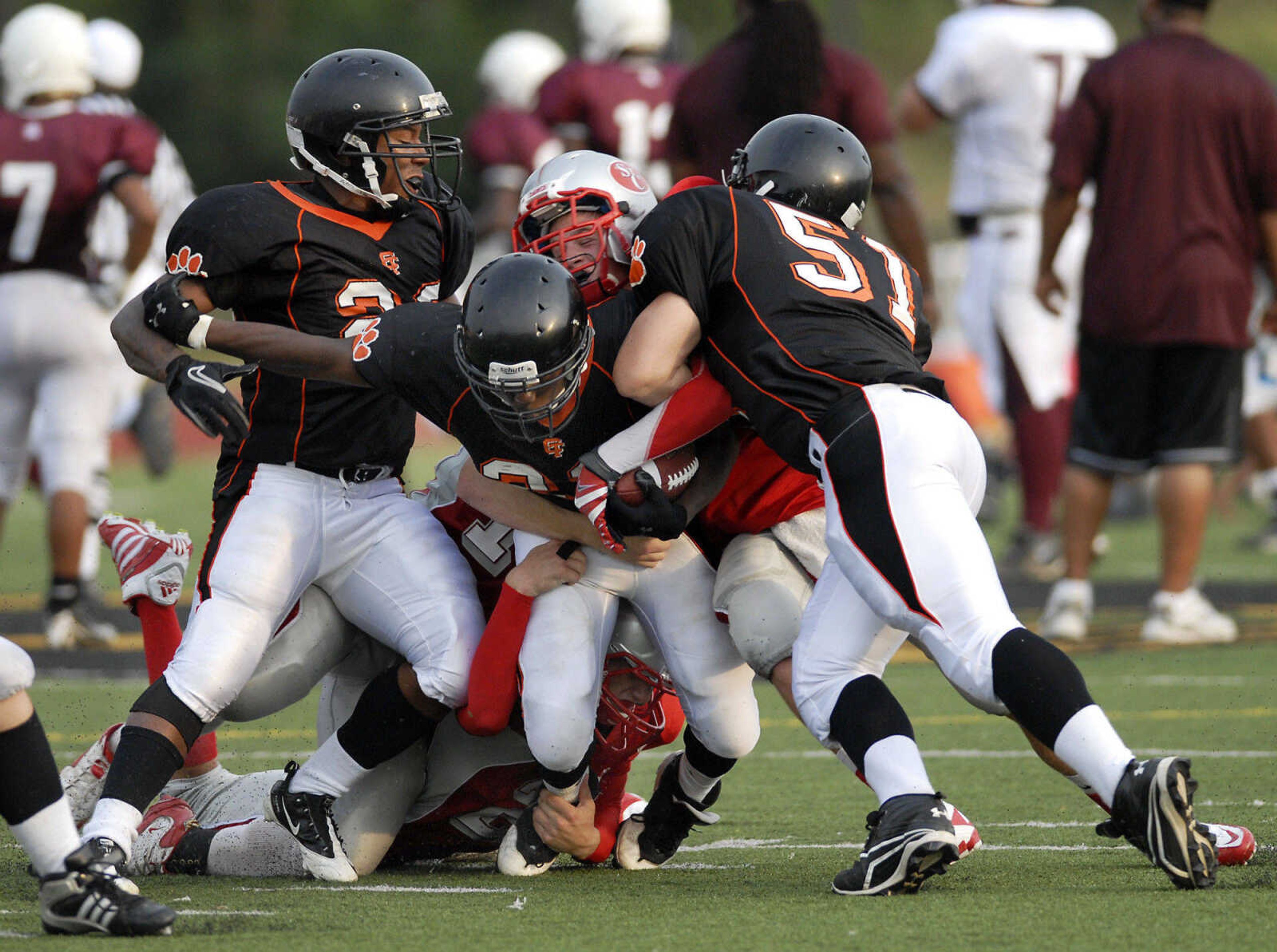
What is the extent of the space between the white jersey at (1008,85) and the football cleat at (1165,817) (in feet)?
17.9

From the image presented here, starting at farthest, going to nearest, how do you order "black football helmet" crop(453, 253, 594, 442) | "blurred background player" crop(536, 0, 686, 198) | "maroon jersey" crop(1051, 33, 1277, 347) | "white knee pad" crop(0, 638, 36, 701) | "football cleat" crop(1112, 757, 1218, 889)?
1. "blurred background player" crop(536, 0, 686, 198)
2. "maroon jersey" crop(1051, 33, 1277, 347)
3. "black football helmet" crop(453, 253, 594, 442)
4. "football cleat" crop(1112, 757, 1218, 889)
5. "white knee pad" crop(0, 638, 36, 701)

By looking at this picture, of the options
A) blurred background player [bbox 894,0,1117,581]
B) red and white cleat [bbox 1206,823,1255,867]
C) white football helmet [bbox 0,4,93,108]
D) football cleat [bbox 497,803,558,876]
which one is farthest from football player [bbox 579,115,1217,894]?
blurred background player [bbox 894,0,1117,581]

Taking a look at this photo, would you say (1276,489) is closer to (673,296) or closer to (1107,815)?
(1107,815)

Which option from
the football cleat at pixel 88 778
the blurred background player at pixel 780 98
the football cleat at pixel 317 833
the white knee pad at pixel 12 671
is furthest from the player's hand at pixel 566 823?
the blurred background player at pixel 780 98

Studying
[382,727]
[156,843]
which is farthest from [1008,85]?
[156,843]

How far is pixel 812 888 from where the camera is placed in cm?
342

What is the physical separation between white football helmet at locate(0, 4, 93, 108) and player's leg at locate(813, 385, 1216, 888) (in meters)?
4.64

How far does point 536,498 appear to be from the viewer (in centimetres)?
386

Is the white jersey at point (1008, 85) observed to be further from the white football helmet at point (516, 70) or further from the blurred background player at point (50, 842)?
the blurred background player at point (50, 842)

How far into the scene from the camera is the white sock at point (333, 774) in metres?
3.75

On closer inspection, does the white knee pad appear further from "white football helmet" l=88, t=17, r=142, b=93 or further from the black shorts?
"white football helmet" l=88, t=17, r=142, b=93

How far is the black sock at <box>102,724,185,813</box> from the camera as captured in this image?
3.46 metres

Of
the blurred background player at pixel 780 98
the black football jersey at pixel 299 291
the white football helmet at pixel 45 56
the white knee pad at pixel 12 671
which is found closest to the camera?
the white knee pad at pixel 12 671

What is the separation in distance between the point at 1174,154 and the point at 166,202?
15.3 ft
